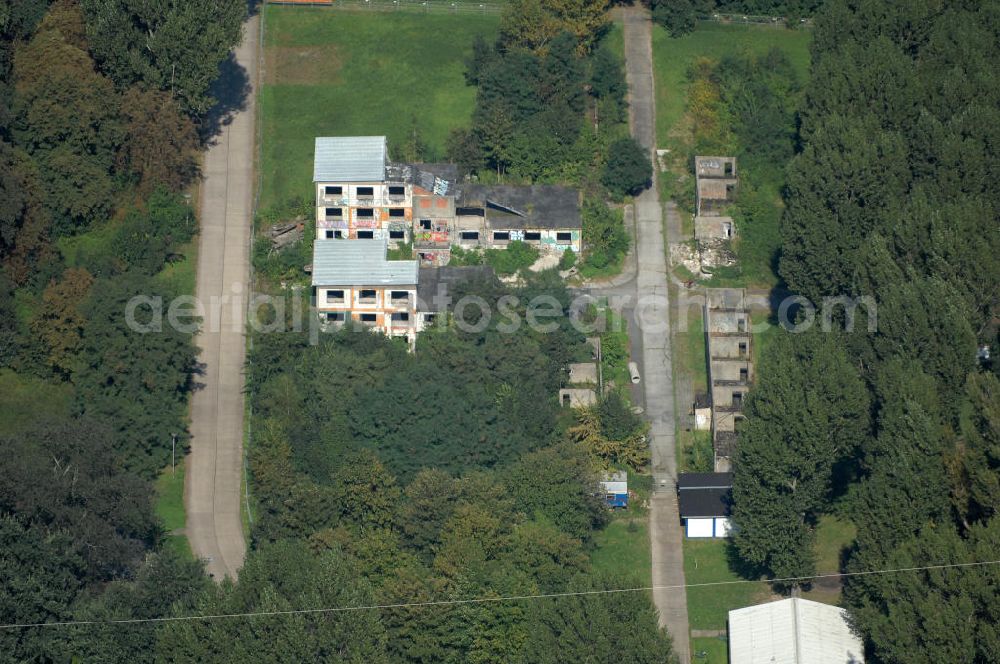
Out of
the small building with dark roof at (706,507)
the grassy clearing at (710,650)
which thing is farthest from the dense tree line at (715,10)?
the grassy clearing at (710,650)

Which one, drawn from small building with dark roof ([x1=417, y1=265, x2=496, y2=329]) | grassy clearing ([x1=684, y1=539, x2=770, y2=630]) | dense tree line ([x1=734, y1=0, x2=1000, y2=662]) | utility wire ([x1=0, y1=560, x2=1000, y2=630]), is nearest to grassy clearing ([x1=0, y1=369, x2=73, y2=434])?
utility wire ([x1=0, y1=560, x2=1000, y2=630])

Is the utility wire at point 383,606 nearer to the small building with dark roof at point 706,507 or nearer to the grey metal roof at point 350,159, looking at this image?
the small building with dark roof at point 706,507

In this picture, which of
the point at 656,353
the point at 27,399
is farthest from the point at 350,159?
the point at 27,399

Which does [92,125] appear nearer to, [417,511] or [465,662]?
[417,511]

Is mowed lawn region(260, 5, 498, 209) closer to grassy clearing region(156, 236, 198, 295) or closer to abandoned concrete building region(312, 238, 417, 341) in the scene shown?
grassy clearing region(156, 236, 198, 295)

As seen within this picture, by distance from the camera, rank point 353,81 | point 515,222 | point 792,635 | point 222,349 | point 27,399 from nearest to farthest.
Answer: point 792,635 < point 27,399 < point 222,349 < point 515,222 < point 353,81

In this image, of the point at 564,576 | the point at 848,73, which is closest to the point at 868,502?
the point at 564,576

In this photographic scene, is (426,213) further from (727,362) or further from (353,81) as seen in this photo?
(727,362)
